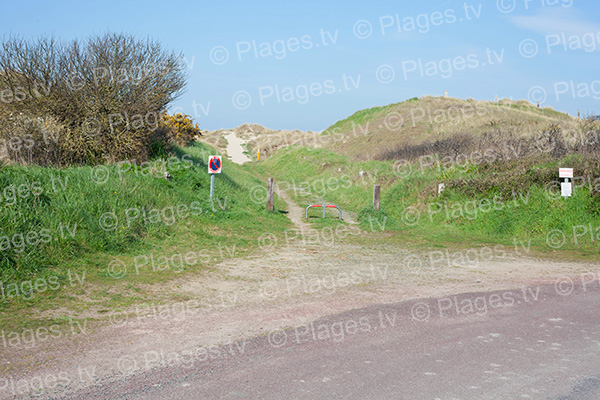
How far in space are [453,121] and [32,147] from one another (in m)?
37.2

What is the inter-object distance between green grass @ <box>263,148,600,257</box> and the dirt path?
203 centimetres

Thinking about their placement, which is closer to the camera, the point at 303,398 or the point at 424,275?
the point at 303,398

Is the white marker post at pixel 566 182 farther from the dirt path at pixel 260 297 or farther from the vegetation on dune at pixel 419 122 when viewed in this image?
the vegetation on dune at pixel 419 122

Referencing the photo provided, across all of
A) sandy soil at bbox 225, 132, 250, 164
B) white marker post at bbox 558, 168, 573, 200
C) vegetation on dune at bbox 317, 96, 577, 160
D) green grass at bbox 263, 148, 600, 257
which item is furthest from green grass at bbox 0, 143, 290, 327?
sandy soil at bbox 225, 132, 250, 164

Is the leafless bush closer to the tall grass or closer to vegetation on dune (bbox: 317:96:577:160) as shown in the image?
the tall grass

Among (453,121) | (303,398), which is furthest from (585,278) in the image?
(453,121)

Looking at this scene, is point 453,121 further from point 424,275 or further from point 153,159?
point 424,275

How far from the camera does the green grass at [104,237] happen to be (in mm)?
8094

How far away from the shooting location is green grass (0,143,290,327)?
26.6 feet

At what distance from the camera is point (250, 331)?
6.42 m

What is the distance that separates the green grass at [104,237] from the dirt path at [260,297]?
32.1 inches

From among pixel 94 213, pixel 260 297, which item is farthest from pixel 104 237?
pixel 260 297

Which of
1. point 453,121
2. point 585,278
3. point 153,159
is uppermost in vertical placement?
point 453,121

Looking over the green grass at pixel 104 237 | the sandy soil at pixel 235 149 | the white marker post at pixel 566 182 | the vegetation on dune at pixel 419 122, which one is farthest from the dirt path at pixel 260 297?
the sandy soil at pixel 235 149
